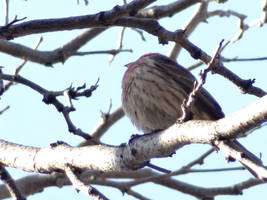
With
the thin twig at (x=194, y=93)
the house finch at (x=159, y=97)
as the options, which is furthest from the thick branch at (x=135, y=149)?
the house finch at (x=159, y=97)

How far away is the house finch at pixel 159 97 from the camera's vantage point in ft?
19.6

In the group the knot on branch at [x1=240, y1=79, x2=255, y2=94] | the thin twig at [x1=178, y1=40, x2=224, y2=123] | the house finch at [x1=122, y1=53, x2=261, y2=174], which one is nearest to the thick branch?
the thin twig at [x1=178, y1=40, x2=224, y2=123]

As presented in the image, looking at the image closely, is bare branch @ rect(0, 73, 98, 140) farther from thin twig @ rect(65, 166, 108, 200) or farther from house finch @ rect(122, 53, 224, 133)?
house finch @ rect(122, 53, 224, 133)

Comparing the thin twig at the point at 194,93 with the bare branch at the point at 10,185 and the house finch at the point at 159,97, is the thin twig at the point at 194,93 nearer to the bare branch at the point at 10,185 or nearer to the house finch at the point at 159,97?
the bare branch at the point at 10,185

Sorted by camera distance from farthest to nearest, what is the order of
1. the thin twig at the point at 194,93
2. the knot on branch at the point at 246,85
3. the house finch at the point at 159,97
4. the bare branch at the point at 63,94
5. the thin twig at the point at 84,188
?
the house finch at the point at 159,97, the bare branch at the point at 63,94, the knot on branch at the point at 246,85, the thin twig at the point at 84,188, the thin twig at the point at 194,93

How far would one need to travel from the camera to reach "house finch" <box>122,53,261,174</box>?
236 inches

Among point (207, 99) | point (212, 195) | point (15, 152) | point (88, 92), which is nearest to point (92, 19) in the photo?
point (88, 92)

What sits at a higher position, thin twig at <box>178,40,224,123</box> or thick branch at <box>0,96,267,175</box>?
thin twig at <box>178,40,224,123</box>

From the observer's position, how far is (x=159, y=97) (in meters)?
6.10

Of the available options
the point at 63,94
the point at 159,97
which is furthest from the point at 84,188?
the point at 159,97

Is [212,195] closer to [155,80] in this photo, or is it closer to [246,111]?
[155,80]

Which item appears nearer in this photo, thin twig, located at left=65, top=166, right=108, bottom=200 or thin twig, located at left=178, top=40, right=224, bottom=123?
thin twig, located at left=178, top=40, right=224, bottom=123

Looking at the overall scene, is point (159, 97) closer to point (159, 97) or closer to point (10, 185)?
point (159, 97)

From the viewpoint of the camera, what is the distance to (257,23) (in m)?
7.04
